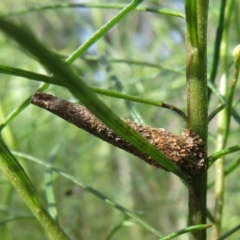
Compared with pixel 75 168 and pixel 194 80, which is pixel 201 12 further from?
pixel 75 168

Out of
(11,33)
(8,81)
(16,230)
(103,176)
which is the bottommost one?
(11,33)

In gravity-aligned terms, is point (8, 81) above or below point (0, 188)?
above

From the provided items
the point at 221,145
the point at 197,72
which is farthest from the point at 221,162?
the point at 197,72

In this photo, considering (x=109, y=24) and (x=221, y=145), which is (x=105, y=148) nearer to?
(x=221, y=145)

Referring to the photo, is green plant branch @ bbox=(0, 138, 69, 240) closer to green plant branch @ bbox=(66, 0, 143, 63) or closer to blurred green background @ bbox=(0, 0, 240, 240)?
green plant branch @ bbox=(66, 0, 143, 63)

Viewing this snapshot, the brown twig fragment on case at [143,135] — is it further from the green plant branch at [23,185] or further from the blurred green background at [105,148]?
the blurred green background at [105,148]

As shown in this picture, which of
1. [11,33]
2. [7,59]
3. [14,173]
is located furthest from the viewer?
[7,59]

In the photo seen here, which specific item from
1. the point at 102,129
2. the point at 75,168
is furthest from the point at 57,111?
the point at 75,168

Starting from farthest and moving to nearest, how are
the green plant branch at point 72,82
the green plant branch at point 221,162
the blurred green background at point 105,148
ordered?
the blurred green background at point 105,148 → the green plant branch at point 221,162 → the green plant branch at point 72,82

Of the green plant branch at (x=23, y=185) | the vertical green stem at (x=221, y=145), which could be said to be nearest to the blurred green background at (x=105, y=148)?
the vertical green stem at (x=221, y=145)
